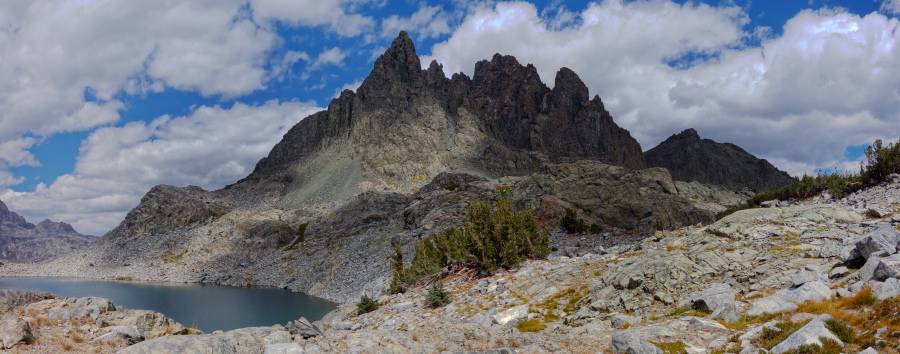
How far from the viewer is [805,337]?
10.3m

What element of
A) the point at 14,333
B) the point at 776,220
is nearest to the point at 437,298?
the point at 14,333

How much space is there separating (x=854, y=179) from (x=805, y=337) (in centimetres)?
3042

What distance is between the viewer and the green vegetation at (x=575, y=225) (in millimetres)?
50125

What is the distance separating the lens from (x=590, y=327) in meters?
16.4

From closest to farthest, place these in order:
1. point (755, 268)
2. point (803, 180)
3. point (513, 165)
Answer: point (755, 268), point (803, 180), point (513, 165)

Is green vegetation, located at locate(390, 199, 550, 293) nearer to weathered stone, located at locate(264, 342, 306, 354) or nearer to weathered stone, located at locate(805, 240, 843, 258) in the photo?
weathered stone, located at locate(805, 240, 843, 258)

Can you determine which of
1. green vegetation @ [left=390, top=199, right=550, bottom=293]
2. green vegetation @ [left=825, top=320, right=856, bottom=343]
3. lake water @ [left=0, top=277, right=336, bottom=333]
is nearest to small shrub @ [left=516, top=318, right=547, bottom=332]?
green vegetation @ [left=825, top=320, right=856, bottom=343]

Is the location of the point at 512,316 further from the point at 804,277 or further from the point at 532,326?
the point at 804,277

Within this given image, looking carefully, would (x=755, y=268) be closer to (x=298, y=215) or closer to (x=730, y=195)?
(x=298, y=215)

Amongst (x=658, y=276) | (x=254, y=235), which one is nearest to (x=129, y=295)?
(x=254, y=235)

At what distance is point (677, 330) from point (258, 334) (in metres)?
13.0

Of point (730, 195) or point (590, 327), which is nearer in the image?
point (590, 327)

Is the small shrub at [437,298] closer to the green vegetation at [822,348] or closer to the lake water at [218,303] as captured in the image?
the green vegetation at [822,348]

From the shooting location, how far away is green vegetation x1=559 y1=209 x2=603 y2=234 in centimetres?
5012
